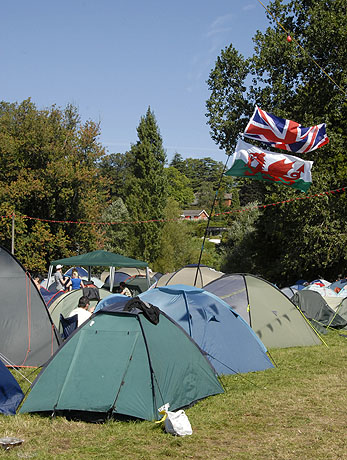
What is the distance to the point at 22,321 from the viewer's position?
870 centimetres

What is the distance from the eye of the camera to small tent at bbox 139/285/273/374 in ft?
27.1

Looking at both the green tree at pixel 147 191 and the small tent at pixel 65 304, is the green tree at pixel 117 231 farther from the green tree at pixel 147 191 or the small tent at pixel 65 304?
the small tent at pixel 65 304

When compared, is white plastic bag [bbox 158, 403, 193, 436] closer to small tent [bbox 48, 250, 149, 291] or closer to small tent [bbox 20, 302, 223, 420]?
small tent [bbox 20, 302, 223, 420]

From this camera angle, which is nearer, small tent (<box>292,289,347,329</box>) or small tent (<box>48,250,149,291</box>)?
small tent (<box>292,289,347,329</box>)

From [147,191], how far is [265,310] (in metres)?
29.9

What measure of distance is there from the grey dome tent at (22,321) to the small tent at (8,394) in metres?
2.32

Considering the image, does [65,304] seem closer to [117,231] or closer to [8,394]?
[8,394]

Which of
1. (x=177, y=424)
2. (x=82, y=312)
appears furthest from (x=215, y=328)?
(x=177, y=424)

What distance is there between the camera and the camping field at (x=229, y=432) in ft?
16.1

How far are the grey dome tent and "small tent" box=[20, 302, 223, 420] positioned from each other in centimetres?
256

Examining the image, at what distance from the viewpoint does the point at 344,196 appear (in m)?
22.8

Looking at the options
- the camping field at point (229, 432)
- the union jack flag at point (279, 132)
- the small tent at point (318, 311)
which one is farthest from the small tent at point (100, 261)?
the camping field at point (229, 432)

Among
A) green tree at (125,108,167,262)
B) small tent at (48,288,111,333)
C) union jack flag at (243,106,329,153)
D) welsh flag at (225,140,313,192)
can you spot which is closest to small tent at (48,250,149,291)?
small tent at (48,288,111,333)

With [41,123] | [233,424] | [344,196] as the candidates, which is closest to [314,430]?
[233,424]
